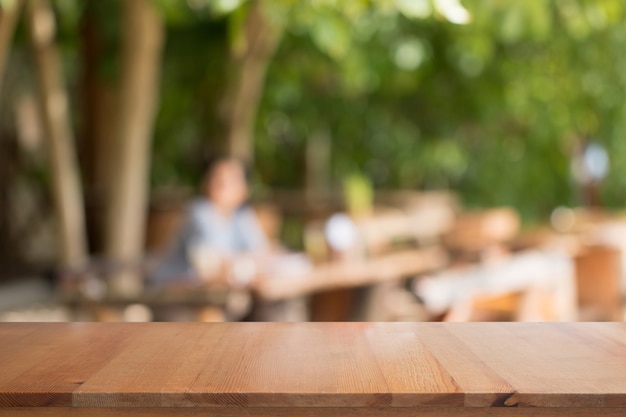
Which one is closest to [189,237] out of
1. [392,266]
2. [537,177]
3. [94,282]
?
[94,282]

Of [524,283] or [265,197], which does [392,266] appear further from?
[265,197]

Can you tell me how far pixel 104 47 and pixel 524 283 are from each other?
5516mm

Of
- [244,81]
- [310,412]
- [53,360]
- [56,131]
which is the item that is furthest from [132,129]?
[310,412]

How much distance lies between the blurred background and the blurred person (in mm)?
278

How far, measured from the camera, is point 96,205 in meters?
8.55

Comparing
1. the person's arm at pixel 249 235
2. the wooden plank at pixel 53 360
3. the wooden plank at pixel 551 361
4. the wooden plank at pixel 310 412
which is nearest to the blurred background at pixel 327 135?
the person's arm at pixel 249 235

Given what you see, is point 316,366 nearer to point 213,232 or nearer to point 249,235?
point 213,232

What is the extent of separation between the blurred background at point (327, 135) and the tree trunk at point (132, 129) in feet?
0.04

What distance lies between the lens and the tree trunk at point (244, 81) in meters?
7.83

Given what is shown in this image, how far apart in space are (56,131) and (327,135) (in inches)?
250

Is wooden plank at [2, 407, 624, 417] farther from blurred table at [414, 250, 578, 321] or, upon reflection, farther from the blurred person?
the blurred person

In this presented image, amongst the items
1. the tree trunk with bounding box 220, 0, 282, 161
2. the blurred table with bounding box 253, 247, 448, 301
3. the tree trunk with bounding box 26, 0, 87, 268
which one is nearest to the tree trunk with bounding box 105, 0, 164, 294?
the tree trunk with bounding box 26, 0, 87, 268

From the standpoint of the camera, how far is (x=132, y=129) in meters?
6.89

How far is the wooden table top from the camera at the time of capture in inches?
55.3
